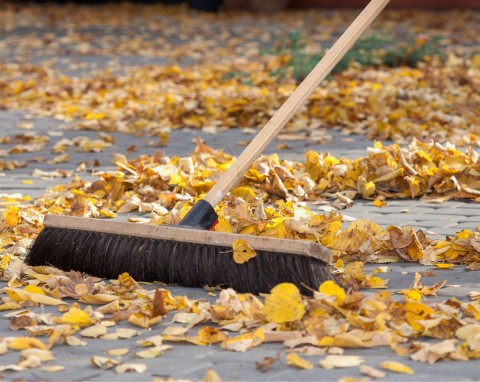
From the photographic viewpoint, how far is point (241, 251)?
345 cm

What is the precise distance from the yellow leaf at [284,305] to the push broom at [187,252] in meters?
0.16

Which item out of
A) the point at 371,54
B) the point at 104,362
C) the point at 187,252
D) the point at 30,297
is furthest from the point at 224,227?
the point at 371,54

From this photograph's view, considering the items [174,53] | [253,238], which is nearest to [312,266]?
[253,238]

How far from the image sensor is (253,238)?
11.3 ft

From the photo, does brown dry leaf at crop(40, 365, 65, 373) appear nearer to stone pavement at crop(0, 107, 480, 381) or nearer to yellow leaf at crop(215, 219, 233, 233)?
stone pavement at crop(0, 107, 480, 381)

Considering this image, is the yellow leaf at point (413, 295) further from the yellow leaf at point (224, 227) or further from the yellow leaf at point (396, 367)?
the yellow leaf at point (224, 227)

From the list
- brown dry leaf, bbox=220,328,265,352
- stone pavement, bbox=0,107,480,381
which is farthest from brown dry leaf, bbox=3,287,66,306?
brown dry leaf, bbox=220,328,265,352

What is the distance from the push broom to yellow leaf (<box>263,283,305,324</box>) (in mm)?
157

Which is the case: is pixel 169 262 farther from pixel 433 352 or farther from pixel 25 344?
pixel 433 352

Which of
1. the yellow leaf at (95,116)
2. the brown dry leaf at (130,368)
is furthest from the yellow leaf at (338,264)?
the yellow leaf at (95,116)

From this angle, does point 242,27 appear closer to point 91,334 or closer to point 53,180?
point 53,180

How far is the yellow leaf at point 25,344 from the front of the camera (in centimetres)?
298

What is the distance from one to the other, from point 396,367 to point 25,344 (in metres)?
1.06

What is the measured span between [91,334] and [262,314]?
0.52 meters
